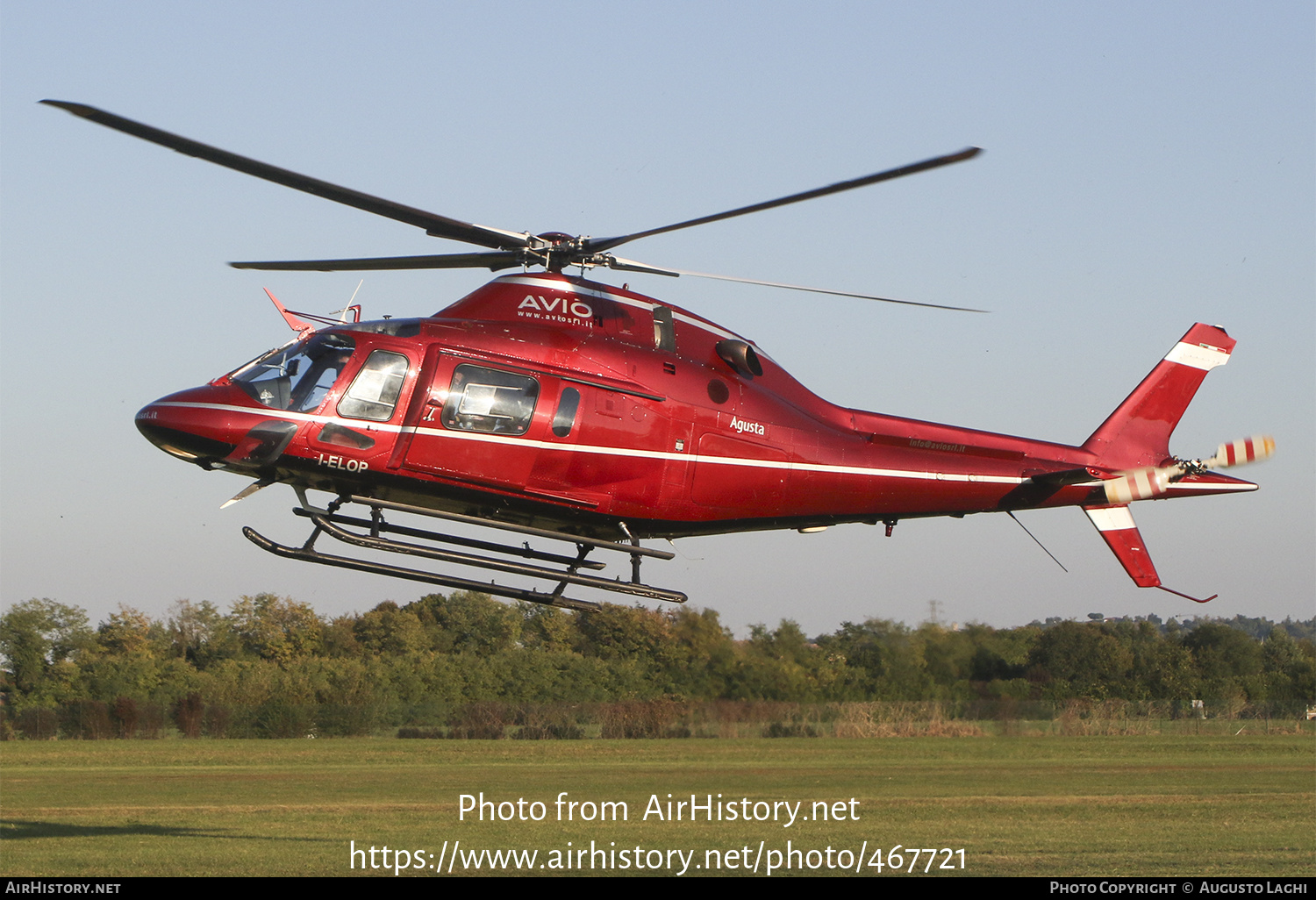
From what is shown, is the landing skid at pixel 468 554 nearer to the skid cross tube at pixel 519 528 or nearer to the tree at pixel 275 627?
the skid cross tube at pixel 519 528

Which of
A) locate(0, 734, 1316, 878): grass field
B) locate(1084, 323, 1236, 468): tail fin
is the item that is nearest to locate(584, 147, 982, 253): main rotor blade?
locate(1084, 323, 1236, 468): tail fin

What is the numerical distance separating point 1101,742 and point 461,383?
43945 millimetres

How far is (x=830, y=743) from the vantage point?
4903 centimetres

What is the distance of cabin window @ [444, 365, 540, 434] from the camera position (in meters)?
12.6

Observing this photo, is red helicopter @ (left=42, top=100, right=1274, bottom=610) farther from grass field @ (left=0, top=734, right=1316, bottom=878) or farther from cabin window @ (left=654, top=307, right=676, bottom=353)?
grass field @ (left=0, top=734, right=1316, bottom=878)

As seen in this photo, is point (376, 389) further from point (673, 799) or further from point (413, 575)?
point (673, 799)

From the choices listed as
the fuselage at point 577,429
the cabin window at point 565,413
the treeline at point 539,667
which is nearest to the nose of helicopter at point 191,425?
the fuselage at point 577,429

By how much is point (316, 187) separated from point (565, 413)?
322 centimetres

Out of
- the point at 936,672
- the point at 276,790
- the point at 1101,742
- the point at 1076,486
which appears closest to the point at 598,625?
the point at 936,672

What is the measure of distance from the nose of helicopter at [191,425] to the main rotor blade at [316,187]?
2.32 m

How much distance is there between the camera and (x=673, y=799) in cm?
3403

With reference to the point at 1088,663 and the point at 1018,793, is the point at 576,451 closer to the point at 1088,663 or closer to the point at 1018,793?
the point at 1018,793

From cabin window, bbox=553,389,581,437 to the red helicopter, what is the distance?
16 mm

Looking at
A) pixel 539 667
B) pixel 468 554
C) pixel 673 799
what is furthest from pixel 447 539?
pixel 539 667
